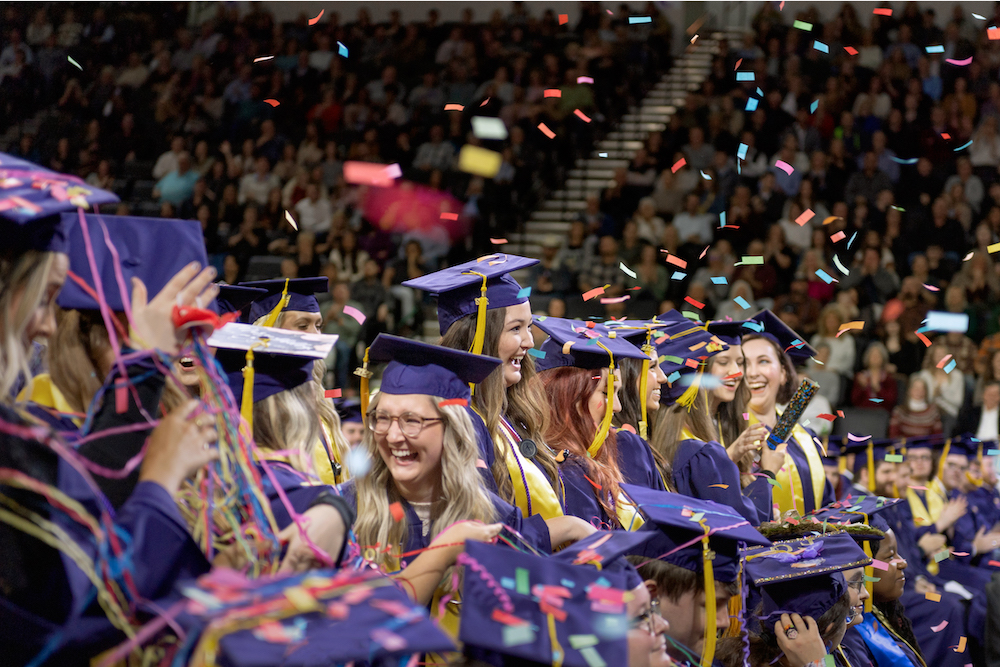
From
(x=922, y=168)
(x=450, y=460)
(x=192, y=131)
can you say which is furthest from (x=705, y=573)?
(x=192, y=131)

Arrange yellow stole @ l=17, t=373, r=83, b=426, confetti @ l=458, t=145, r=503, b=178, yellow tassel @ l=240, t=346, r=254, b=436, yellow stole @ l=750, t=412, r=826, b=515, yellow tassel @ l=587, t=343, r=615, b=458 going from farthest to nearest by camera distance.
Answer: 1. confetti @ l=458, t=145, r=503, b=178
2. yellow stole @ l=750, t=412, r=826, b=515
3. yellow tassel @ l=587, t=343, r=615, b=458
4. yellow tassel @ l=240, t=346, r=254, b=436
5. yellow stole @ l=17, t=373, r=83, b=426

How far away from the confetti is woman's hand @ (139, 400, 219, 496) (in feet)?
26.8

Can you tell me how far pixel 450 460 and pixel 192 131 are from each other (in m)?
9.57

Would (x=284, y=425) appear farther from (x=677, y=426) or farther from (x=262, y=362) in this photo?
(x=677, y=426)

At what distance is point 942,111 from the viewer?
966 cm

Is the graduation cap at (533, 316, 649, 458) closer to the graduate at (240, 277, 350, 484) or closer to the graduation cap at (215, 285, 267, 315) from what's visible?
the graduate at (240, 277, 350, 484)

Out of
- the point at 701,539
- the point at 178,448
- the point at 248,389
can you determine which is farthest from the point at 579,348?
the point at 178,448

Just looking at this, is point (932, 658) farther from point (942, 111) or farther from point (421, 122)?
point (421, 122)

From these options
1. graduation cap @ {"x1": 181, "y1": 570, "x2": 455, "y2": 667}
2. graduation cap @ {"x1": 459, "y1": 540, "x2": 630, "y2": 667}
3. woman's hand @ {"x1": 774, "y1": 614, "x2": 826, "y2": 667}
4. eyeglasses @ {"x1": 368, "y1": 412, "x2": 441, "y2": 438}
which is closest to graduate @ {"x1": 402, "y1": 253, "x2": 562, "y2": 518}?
eyeglasses @ {"x1": 368, "y1": 412, "x2": 441, "y2": 438}

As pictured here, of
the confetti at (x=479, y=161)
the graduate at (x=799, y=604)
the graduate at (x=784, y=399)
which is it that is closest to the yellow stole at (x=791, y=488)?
the graduate at (x=784, y=399)

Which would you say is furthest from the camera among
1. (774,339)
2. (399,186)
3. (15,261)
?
(399,186)

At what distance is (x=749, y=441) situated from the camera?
3818 millimetres

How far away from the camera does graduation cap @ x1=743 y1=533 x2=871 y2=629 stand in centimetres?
276

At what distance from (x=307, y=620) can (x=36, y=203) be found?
80 cm
